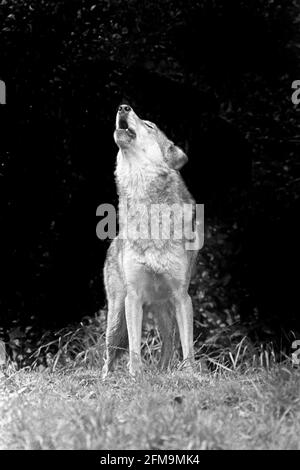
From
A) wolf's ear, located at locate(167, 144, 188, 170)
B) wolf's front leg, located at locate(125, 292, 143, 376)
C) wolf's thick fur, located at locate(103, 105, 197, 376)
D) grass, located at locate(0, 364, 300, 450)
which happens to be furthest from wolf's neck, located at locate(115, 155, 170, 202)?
grass, located at locate(0, 364, 300, 450)

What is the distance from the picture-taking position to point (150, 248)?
263 inches

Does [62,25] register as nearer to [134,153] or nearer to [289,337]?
[134,153]

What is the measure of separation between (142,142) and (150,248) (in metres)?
0.89

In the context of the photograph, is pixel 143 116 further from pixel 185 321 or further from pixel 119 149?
pixel 185 321

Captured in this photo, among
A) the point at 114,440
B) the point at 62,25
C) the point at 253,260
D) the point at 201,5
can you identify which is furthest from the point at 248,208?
the point at 114,440

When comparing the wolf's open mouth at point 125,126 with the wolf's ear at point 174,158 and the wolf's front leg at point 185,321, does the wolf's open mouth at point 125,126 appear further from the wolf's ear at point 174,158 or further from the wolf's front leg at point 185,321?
the wolf's front leg at point 185,321

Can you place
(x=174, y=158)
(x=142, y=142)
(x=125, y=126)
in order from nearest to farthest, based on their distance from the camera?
(x=125, y=126) → (x=142, y=142) → (x=174, y=158)

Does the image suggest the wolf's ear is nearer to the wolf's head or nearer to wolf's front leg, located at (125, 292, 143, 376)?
the wolf's head

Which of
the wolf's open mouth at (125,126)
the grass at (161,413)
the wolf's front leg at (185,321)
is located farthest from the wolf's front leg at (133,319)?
the wolf's open mouth at (125,126)

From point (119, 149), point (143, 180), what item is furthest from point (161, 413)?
point (119, 149)

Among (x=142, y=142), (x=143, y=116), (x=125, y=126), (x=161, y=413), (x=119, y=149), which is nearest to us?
(x=161, y=413)

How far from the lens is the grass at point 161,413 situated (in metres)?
4.50
